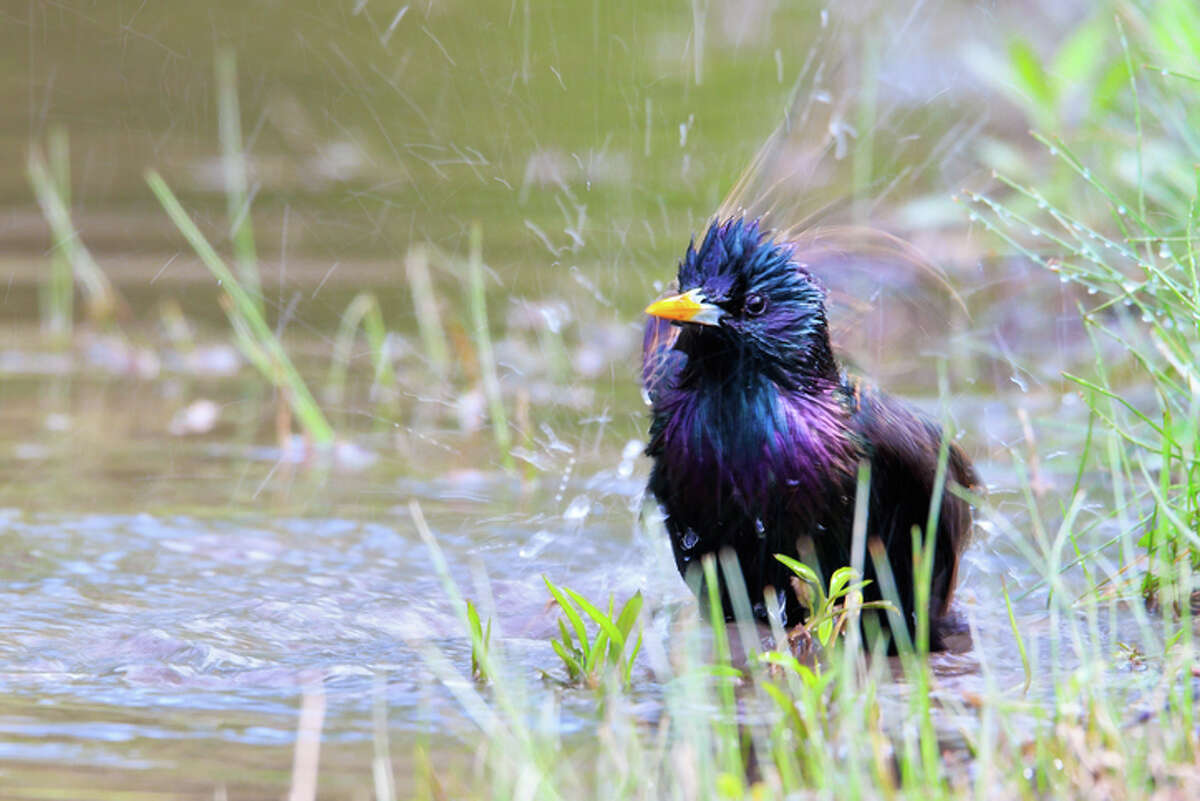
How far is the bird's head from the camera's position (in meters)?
3.56

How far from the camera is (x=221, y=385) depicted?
626cm

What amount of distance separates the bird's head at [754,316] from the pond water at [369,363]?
61 centimetres

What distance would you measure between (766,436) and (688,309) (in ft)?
1.00

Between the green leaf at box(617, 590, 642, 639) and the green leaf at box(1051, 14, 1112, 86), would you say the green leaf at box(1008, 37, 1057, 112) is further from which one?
the green leaf at box(617, 590, 642, 639)

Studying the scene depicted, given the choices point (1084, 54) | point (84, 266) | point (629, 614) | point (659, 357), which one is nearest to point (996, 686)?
point (629, 614)

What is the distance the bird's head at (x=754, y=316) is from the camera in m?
3.56

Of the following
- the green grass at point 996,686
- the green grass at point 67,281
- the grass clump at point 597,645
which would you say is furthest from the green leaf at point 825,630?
the green grass at point 67,281

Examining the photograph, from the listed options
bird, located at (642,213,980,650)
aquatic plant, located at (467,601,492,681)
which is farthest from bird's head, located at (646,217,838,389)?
aquatic plant, located at (467,601,492,681)

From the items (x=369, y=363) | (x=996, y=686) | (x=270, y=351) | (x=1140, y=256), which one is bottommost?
(x=996, y=686)

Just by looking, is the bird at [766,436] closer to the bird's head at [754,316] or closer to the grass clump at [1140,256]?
the bird's head at [754,316]

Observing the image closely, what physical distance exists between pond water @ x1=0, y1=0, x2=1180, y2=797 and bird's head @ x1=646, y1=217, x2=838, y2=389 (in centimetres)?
61

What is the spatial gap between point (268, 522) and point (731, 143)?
3.90 metres

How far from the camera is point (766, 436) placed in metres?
3.53

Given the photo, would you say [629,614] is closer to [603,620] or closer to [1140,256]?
[603,620]
